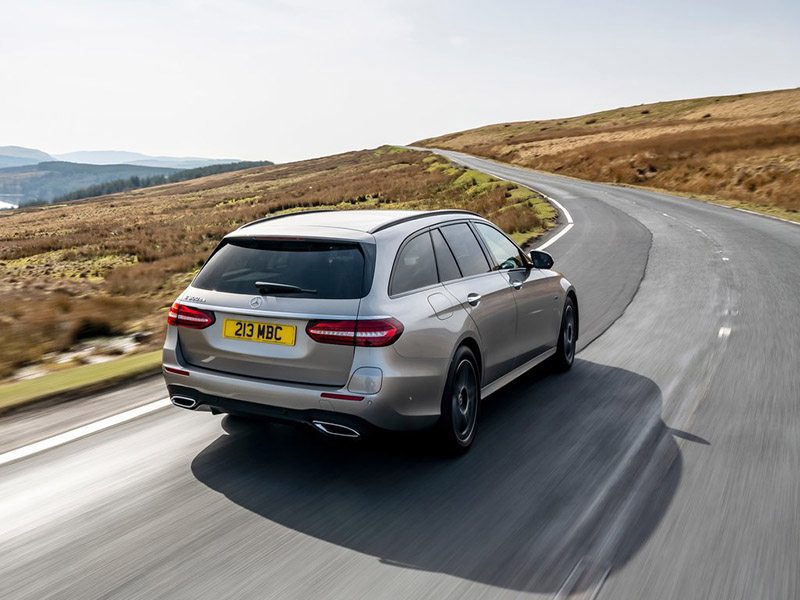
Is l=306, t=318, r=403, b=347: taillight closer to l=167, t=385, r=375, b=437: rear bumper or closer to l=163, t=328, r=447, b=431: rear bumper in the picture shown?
l=163, t=328, r=447, b=431: rear bumper

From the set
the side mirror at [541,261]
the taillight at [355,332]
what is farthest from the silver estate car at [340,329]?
the side mirror at [541,261]

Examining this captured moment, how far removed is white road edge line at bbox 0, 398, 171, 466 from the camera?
5.25 m

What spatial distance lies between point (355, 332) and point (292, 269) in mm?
637

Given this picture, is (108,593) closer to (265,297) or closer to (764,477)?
(265,297)

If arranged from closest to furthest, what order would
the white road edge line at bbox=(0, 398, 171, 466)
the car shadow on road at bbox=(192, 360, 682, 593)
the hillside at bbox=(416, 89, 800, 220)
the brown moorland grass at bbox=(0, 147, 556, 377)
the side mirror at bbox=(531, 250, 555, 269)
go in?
the car shadow on road at bbox=(192, 360, 682, 593) < the white road edge line at bbox=(0, 398, 171, 466) < the side mirror at bbox=(531, 250, 555, 269) < the brown moorland grass at bbox=(0, 147, 556, 377) < the hillside at bbox=(416, 89, 800, 220)

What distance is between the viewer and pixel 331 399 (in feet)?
14.7

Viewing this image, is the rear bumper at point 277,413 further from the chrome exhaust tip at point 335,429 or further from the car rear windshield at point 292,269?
the car rear windshield at point 292,269

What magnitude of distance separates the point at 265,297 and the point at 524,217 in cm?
1855

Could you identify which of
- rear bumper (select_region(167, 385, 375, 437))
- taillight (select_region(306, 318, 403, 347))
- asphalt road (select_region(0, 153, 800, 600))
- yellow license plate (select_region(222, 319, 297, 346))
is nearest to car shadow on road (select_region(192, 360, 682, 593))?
asphalt road (select_region(0, 153, 800, 600))

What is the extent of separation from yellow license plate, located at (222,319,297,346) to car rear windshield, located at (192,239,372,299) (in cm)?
20

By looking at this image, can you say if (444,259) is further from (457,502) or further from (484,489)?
(457,502)

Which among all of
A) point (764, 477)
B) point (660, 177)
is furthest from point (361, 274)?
point (660, 177)

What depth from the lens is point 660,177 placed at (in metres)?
48.3

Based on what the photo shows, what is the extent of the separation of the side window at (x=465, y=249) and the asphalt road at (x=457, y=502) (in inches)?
46.1
